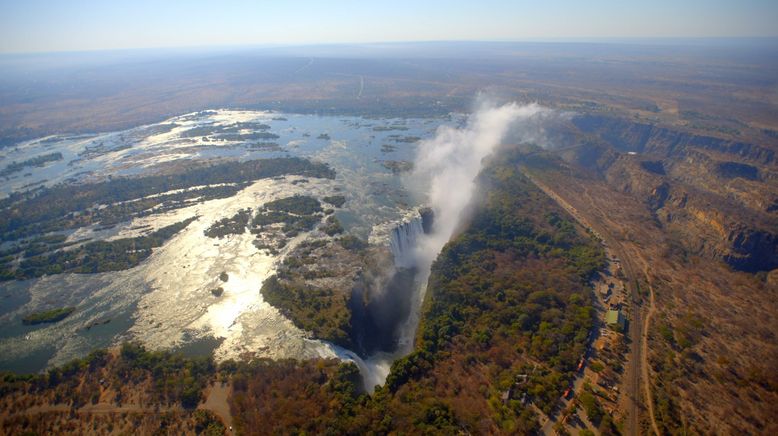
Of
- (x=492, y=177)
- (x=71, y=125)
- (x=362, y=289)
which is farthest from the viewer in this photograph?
(x=71, y=125)

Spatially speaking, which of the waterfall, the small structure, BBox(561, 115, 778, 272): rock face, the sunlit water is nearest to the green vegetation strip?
the sunlit water

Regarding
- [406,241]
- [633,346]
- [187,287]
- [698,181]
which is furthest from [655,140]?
[187,287]

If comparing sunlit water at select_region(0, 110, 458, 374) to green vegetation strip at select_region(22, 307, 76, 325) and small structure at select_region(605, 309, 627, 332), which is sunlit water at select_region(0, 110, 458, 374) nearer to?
green vegetation strip at select_region(22, 307, 76, 325)

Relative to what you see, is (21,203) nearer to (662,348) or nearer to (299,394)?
(299,394)

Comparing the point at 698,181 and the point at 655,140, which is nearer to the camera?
the point at 698,181

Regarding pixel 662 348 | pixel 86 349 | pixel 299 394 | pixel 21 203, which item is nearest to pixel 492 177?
pixel 662 348

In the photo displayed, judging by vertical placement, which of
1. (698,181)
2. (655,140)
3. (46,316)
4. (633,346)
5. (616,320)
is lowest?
(46,316)

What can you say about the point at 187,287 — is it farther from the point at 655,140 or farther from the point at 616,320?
the point at 655,140
